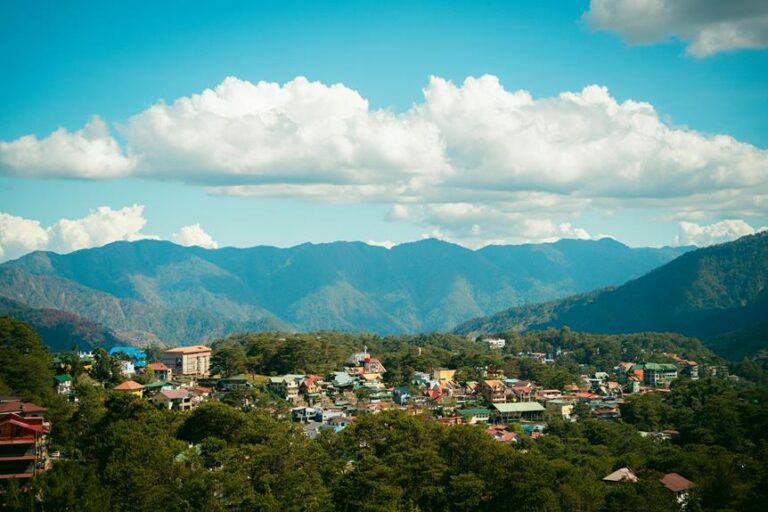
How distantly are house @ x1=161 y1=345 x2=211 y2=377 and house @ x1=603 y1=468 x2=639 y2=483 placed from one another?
52.2m

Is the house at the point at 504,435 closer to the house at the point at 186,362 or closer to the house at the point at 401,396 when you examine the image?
the house at the point at 401,396

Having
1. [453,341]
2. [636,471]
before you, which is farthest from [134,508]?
[453,341]

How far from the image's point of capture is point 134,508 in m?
30.4

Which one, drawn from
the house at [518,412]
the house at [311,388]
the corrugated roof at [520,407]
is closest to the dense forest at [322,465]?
the house at [518,412]

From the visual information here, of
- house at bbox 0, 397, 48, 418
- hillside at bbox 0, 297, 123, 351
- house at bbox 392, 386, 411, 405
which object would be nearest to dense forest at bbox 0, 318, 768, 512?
house at bbox 0, 397, 48, 418

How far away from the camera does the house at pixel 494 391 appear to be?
73062 mm

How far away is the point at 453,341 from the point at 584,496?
104159mm

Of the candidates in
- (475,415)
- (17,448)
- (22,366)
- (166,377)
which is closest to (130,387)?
(22,366)

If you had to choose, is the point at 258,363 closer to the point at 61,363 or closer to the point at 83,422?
the point at 61,363

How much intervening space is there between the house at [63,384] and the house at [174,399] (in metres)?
6.54

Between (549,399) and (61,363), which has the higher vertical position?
(61,363)

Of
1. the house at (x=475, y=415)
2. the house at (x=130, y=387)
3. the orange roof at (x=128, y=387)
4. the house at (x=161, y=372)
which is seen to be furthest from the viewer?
the house at (x=161, y=372)

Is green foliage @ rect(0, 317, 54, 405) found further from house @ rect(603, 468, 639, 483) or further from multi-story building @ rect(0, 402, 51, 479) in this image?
house @ rect(603, 468, 639, 483)

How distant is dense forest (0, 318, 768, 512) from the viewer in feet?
103
